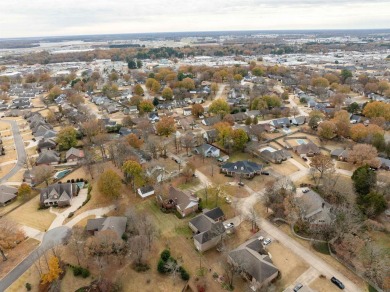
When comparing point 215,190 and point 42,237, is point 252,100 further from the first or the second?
point 42,237

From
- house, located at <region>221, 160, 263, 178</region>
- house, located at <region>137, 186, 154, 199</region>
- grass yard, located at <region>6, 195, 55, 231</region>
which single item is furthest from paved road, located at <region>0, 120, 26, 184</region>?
house, located at <region>221, 160, 263, 178</region>

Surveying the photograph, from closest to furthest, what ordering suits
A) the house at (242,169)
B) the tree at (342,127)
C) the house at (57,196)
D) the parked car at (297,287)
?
the parked car at (297,287), the house at (57,196), the house at (242,169), the tree at (342,127)

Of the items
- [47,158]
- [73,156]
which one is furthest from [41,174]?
[73,156]

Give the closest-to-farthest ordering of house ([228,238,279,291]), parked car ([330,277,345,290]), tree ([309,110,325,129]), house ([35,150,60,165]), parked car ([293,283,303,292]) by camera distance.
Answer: parked car ([293,283,303,292]) < parked car ([330,277,345,290]) < house ([228,238,279,291]) < house ([35,150,60,165]) < tree ([309,110,325,129])

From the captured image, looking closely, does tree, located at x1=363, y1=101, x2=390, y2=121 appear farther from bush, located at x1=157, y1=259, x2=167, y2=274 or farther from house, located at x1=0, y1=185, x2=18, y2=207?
house, located at x1=0, y1=185, x2=18, y2=207

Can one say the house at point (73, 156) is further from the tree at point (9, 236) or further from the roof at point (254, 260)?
the roof at point (254, 260)

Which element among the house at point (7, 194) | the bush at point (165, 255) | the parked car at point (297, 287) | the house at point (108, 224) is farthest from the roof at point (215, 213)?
the house at point (7, 194)
